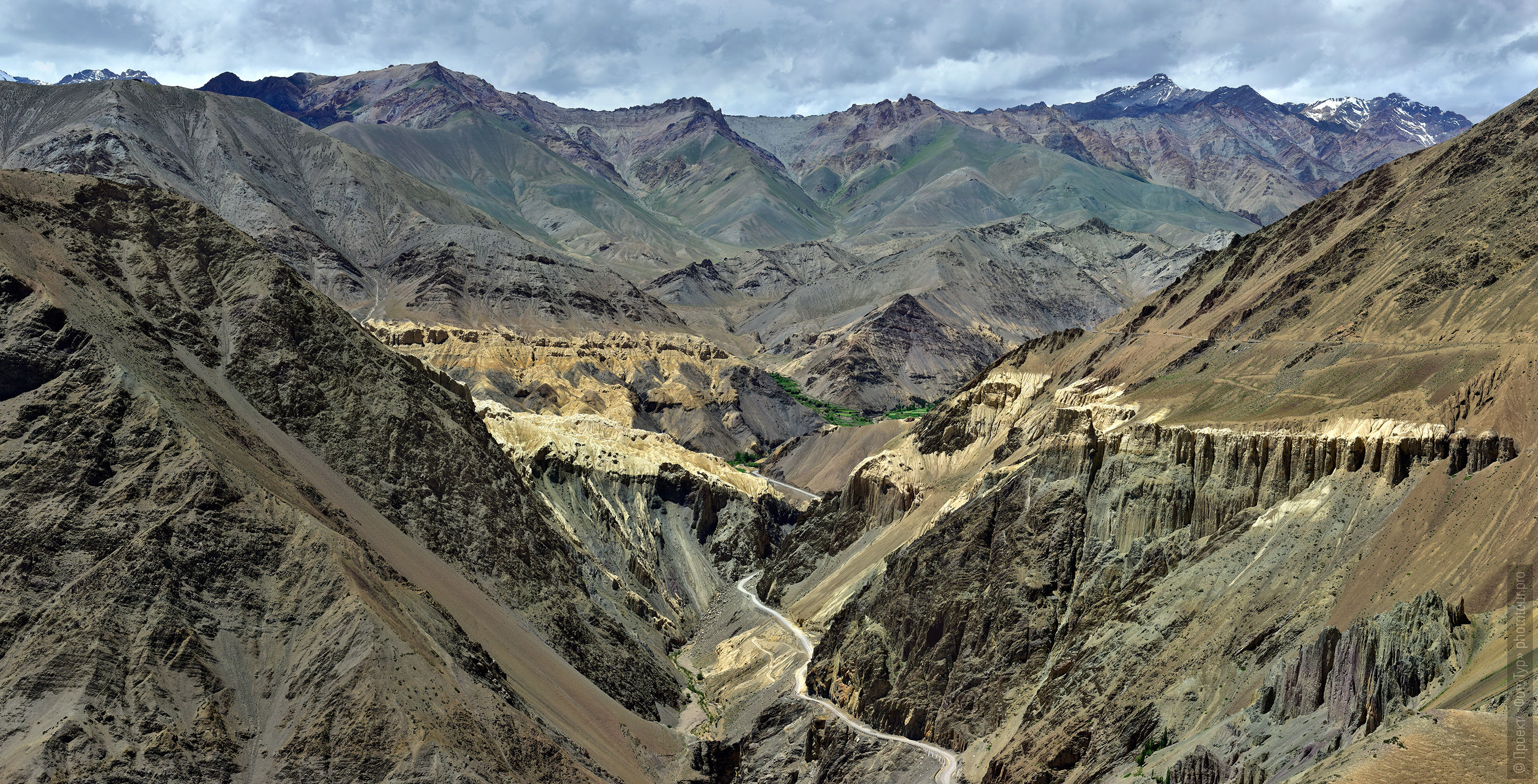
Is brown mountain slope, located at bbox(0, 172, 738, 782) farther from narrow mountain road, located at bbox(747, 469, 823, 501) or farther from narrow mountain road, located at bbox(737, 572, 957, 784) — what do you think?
narrow mountain road, located at bbox(747, 469, 823, 501)

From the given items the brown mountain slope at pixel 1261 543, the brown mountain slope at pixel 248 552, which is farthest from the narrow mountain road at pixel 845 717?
the brown mountain slope at pixel 248 552

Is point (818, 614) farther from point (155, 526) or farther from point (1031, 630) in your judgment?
point (155, 526)

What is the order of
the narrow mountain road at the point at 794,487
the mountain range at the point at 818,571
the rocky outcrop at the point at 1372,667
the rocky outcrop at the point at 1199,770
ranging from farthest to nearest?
Answer: 1. the narrow mountain road at the point at 794,487
2. the mountain range at the point at 818,571
3. the rocky outcrop at the point at 1199,770
4. the rocky outcrop at the point at 1372,667

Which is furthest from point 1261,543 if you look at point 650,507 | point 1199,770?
point 650,507

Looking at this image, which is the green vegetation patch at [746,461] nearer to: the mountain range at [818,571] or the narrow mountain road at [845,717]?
the narrow mountain road at [845,717]

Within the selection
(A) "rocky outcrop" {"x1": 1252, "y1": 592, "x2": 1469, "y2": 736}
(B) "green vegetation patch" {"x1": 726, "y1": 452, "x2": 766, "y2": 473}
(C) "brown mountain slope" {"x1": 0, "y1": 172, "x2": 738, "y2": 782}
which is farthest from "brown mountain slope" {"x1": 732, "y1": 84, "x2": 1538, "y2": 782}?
(B) "green vegetation patch" {"x1": 726, "y1": 452, "x2": 766, "y2": 473}

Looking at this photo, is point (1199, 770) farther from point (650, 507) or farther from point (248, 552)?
point (650, 507)
